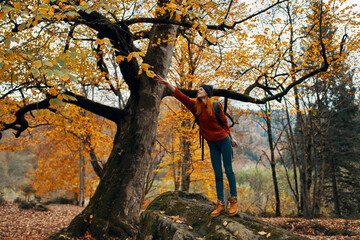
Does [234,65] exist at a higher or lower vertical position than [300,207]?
higher

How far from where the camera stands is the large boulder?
2.84 meters

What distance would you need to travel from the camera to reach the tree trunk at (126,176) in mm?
4789

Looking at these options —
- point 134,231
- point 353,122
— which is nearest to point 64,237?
point 134,231

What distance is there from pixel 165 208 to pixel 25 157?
96.4 ft

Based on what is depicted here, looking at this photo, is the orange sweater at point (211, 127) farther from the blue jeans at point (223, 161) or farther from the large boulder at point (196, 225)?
the large boulder at point (196, 225)

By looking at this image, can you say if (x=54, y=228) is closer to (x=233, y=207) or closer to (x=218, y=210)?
(x=218, y=210)

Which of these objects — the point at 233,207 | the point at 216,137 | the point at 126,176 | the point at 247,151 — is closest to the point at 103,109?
the point at 126,176

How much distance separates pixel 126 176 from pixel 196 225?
2.30 metres

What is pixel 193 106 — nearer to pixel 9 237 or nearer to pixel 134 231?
pixel 134 231

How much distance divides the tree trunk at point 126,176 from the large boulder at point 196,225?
0.96 m

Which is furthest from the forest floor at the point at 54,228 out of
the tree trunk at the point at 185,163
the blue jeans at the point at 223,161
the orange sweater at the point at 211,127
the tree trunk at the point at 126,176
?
the orange sweater at the point at 211,127

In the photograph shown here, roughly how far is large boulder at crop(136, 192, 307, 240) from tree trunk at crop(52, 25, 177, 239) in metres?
0.96

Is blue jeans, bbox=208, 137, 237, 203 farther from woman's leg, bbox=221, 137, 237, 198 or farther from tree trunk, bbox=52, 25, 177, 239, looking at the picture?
tree trunk, bbox=52, 25, 177, 239

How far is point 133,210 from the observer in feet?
16.7
